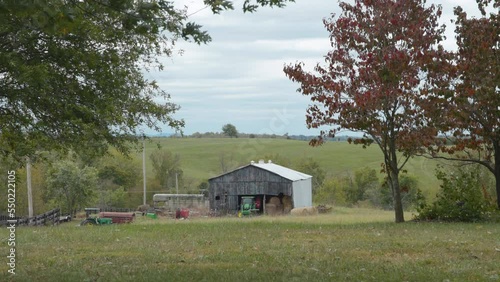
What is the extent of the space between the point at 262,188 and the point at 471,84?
1549 inches

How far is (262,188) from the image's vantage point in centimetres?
5841

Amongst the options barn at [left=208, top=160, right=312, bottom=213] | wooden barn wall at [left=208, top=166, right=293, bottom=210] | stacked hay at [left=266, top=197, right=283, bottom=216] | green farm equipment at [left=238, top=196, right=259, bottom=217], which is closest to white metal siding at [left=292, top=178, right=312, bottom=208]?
barn at [left=208, top=160, right=312, bottom=213]

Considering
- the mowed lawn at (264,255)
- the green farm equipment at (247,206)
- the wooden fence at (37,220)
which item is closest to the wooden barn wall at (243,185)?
the green farm equipment at (247,206)

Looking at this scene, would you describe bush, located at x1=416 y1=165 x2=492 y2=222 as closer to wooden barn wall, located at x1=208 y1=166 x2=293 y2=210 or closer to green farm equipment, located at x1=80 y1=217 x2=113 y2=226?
green farm equipment, located at x1=80 y1=217 x2=113 y2=226

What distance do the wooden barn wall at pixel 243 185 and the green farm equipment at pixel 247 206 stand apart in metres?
0.55

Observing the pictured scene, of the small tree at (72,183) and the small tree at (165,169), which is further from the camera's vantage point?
the small tree at (165,169)

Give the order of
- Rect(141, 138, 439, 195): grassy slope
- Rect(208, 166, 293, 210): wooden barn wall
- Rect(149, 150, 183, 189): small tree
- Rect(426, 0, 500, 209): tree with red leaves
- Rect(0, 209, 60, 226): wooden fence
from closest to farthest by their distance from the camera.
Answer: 1. Rect(426, 0, 500, 209): tree with red leaves
2. Rect(0, 209, 60, 226): wooden fence
3. Rect(208, 166, 293, 210): wooden barn wall
4. Rect(149, 150, 183, 189): small tree
5. Rect(141, 138, 439, 195): grassy slope

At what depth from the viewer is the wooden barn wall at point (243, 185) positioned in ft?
188

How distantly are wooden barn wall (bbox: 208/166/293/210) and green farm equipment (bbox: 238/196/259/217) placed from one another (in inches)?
21.7

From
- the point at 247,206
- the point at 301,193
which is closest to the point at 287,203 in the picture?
the point at 301,193

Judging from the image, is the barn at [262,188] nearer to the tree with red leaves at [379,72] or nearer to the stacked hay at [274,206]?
the stacked hay at [274,206]

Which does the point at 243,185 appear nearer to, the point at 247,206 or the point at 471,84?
the point at 247,206

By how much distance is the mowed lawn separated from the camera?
888 cm

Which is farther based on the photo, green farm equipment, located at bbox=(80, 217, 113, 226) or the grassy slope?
the grassy slope
